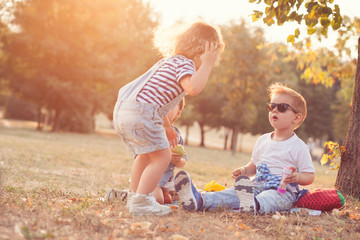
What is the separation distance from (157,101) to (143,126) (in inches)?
10.1

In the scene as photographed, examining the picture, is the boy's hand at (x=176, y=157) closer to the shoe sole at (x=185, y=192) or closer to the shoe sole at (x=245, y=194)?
A: the shoe sole at (x=185, y=192)

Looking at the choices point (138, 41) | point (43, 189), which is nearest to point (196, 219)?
point (43, 189)

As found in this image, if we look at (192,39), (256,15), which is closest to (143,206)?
(192,39)

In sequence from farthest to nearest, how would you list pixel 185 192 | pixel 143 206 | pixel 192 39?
1. pixel 185 192
2. pixel 192 39
3. pixel 143 206

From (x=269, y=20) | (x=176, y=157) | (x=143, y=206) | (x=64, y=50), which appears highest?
(x=64, y=50)

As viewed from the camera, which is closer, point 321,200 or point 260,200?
point 260,200

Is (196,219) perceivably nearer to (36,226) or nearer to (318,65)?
(36,226)

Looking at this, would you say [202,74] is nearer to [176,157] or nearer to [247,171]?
[176,157]

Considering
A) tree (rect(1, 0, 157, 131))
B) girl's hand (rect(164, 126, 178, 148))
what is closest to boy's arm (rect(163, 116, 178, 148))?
girl's hand (rect(164, 126, 178, 148))

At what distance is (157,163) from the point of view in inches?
133

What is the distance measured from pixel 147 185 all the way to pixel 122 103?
754 millimetres

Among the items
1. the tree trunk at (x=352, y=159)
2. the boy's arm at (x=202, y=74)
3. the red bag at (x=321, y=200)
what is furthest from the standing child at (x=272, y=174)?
the tree trunk at (x=352, y=159)

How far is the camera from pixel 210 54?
3402 mm

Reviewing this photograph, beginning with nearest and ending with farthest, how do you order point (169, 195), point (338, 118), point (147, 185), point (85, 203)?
point (147, 185)
point (85, 203)
point (169, 195)
point (338, 118)
